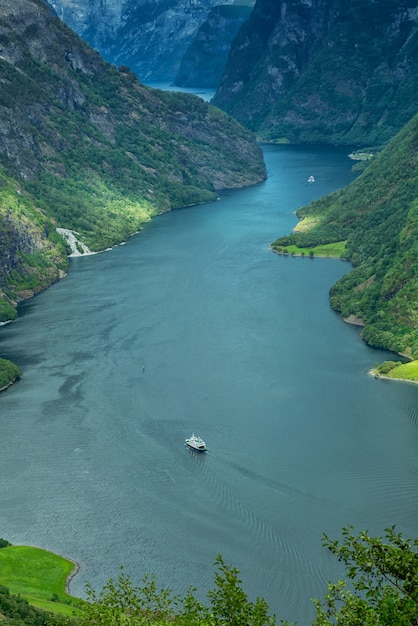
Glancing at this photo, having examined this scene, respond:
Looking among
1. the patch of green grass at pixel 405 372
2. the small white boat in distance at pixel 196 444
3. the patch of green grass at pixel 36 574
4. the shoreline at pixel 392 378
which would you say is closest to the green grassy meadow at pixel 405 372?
the patch of green grass at pixel 405 372

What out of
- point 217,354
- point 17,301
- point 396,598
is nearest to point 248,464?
point 217,354

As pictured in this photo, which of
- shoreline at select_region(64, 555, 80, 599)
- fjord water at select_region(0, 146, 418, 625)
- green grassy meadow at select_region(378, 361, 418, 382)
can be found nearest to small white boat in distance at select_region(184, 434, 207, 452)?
fjord water at select_region(0, 146, 418, 625)

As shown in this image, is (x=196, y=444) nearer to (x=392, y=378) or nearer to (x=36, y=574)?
(x=36, y=574)

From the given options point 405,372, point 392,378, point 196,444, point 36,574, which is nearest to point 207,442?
point 196,444

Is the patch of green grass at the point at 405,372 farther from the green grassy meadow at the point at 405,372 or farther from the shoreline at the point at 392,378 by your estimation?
the shoreline at the point at 392,378

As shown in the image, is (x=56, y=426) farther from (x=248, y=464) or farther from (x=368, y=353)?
(x=368, y=353)
